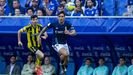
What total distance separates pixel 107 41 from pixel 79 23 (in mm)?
1170

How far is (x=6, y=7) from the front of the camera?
68.2 ft

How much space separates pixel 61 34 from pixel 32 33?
1020 millimetres

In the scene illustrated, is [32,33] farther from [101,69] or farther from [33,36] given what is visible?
[101,69]

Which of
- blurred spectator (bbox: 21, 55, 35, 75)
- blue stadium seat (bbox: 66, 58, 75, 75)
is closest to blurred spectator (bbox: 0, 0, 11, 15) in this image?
blurred spectator (bbox: 21, 55, 35, 75)

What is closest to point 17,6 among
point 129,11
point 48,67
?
point 48,67

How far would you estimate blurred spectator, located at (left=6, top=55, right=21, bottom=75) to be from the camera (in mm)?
20125

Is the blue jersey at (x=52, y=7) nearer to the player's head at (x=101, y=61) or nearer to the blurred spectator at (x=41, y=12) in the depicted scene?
the blurred spectator at (x=41, y=12)

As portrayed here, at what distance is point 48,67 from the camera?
19.5 meters

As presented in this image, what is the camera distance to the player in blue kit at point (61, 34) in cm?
1823

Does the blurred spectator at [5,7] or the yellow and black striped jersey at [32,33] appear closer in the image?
the yellow and black striped jersey at [32,33]

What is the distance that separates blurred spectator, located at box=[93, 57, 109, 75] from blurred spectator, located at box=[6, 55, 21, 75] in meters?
2.54

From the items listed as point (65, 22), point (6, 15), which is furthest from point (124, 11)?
point (6, 15)

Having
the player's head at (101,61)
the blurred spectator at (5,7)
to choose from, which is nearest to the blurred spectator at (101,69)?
the player's head at (101,61)

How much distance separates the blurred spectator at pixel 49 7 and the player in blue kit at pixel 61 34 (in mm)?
1463
